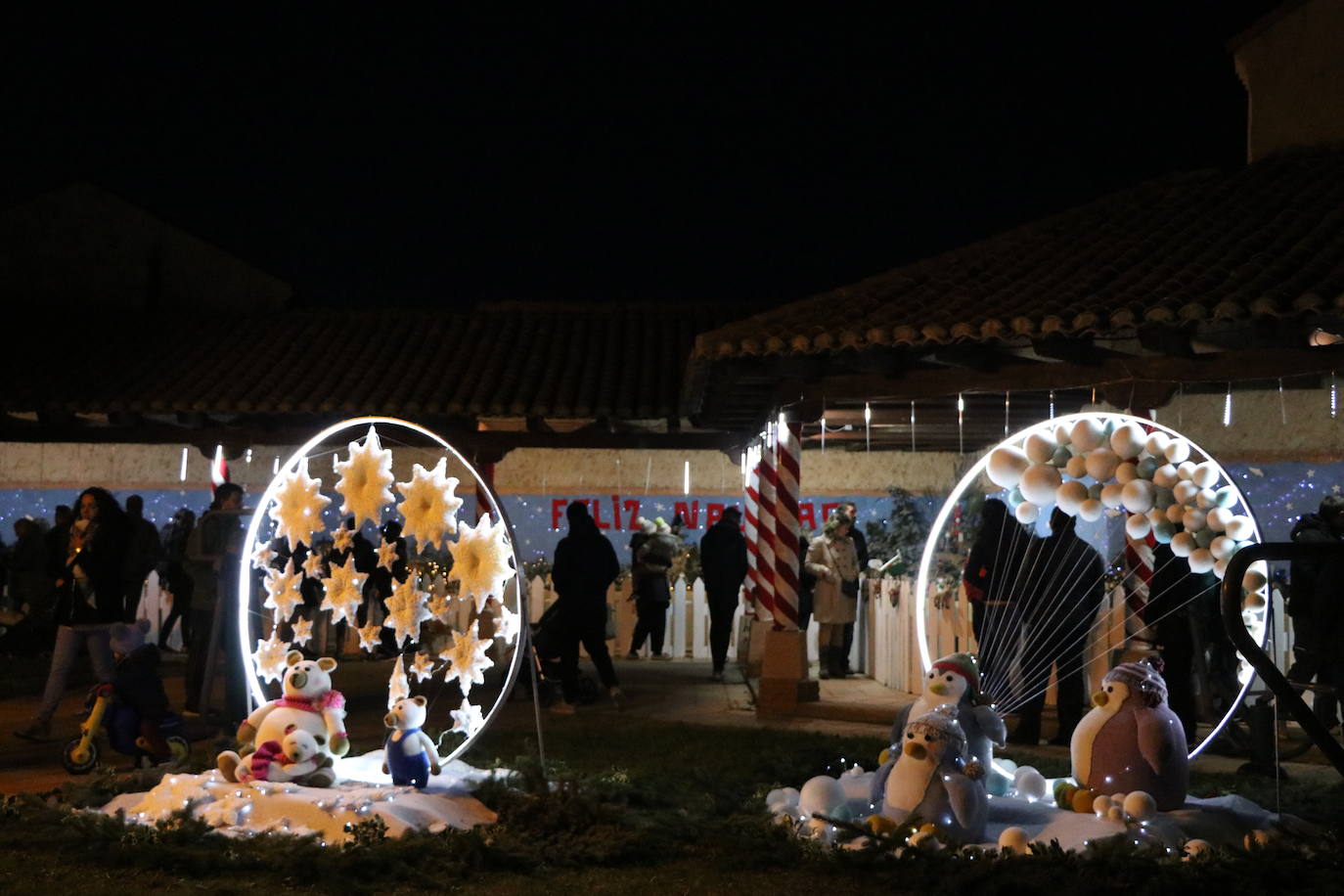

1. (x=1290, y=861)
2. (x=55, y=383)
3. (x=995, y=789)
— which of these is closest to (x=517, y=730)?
(x=995, y=789)

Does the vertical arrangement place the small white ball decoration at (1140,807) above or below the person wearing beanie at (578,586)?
below

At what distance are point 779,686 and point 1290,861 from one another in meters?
6.39

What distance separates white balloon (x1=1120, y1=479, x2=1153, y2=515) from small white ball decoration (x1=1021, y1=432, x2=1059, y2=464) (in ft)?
1.62

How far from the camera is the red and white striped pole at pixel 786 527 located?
12.6m

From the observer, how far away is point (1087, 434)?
7.92m

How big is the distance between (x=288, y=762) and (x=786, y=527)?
20.4 feet

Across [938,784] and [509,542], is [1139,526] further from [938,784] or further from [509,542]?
[509,542]

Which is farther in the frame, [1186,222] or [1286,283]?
[1186,222]

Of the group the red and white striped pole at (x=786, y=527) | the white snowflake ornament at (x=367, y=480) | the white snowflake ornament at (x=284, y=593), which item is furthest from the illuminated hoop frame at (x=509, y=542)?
the red and white striped pole at (x=786, y=527)

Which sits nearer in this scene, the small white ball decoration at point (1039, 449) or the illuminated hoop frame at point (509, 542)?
the illuminated hoop frame at point (509, 542)

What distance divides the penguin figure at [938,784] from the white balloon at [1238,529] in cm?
204

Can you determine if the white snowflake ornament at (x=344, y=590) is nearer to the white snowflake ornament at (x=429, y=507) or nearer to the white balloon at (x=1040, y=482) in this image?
the white snowflake ornament at (x=429, y=507)

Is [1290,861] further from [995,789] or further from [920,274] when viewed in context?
[920,274]

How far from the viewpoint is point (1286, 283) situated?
32.7 ft
